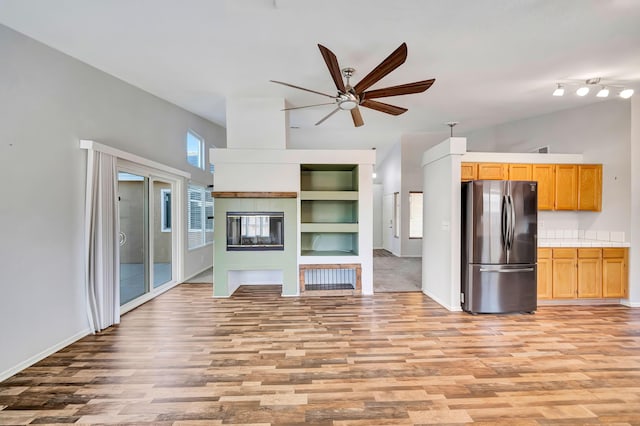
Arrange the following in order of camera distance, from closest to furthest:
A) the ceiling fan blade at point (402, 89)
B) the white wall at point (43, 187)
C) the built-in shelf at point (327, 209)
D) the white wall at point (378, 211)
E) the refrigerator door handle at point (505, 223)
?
the white wall at point (43, 187) < the ceiling fan blade at point (402, 89) < the refrigerator door handle at point (505, 223) < the built-in shelf at point (327, 209) < the white wall at point (378, 211)

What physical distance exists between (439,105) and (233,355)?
4.85m

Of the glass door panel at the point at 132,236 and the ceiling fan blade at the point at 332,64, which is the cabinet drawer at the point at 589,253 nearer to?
the ceiling fan blade at the point at 332,64

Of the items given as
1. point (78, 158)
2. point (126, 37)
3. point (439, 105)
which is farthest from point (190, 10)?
point (439, 105)

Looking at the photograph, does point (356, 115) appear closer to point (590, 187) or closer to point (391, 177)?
point (590, 187)

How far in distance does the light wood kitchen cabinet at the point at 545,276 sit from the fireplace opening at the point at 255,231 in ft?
12.4

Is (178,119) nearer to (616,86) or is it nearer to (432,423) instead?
(432,423)

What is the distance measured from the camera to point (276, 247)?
462 cm

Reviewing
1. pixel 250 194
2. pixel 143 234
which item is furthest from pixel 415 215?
pixel 143 234

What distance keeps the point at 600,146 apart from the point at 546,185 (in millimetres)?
917

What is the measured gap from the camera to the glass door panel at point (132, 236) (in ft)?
13.5

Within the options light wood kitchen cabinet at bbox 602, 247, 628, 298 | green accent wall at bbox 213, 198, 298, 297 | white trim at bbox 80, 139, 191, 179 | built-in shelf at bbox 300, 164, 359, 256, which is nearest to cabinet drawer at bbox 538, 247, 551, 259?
light wood kitchen cabinet at bbox 602, 247, 628, 298

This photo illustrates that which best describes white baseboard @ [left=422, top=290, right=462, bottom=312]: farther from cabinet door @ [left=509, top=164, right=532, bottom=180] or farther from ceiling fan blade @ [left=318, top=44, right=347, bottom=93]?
ceiling fan blade @ [left=318, top=44, right=347, bottom=93]

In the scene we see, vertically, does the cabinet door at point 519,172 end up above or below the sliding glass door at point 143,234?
above

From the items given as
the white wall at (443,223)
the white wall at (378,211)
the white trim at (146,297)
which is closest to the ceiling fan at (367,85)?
the white wall at (443,223)
